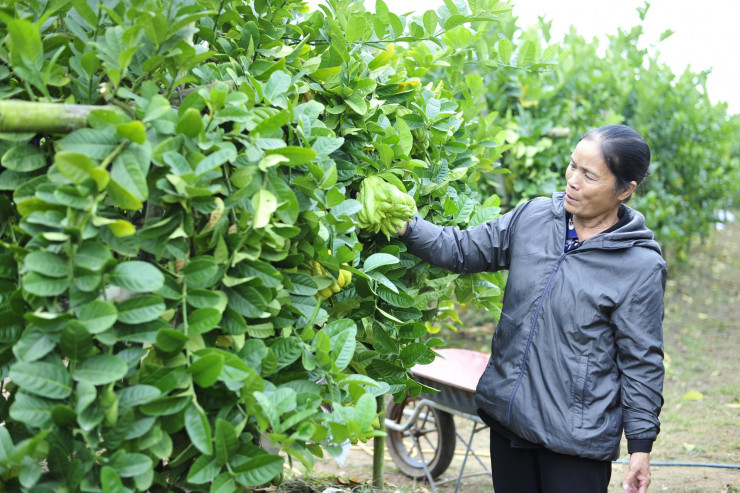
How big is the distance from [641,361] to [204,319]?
1.45m

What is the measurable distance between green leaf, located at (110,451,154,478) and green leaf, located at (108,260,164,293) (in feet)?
1.09

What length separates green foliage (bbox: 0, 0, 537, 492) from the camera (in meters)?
1.44

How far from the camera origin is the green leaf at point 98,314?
1421 mm

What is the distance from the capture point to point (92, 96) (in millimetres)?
1710

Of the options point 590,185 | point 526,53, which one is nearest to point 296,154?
point 590,185

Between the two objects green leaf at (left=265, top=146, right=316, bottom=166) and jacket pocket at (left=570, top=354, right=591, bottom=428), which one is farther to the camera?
jacket pocket at (left=570, top=354, right=591, bottom=428)

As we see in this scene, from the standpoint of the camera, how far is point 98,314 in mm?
1430

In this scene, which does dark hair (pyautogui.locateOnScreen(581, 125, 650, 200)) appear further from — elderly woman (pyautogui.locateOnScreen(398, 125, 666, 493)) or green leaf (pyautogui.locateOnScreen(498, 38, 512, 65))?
green leaf (pyautogui.locateOnScreen(498, 38, 512, 65))

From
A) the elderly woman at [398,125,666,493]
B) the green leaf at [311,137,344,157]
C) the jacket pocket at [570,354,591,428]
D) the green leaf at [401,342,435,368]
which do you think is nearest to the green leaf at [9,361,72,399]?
the green leaf at [311,137,344,157]

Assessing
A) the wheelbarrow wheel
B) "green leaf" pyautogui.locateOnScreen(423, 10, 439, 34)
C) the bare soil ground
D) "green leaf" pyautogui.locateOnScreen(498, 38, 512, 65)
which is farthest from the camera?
the wheelbarrow wheel

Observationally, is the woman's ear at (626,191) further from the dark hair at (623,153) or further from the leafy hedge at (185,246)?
the leafy hedge at (185,246)

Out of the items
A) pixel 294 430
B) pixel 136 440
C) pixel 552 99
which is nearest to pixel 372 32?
pixel 294 430

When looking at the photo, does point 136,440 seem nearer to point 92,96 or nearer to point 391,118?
point 92,96

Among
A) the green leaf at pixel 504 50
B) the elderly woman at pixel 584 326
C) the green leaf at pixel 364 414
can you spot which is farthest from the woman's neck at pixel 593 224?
the green leaf at pixel 364 414
